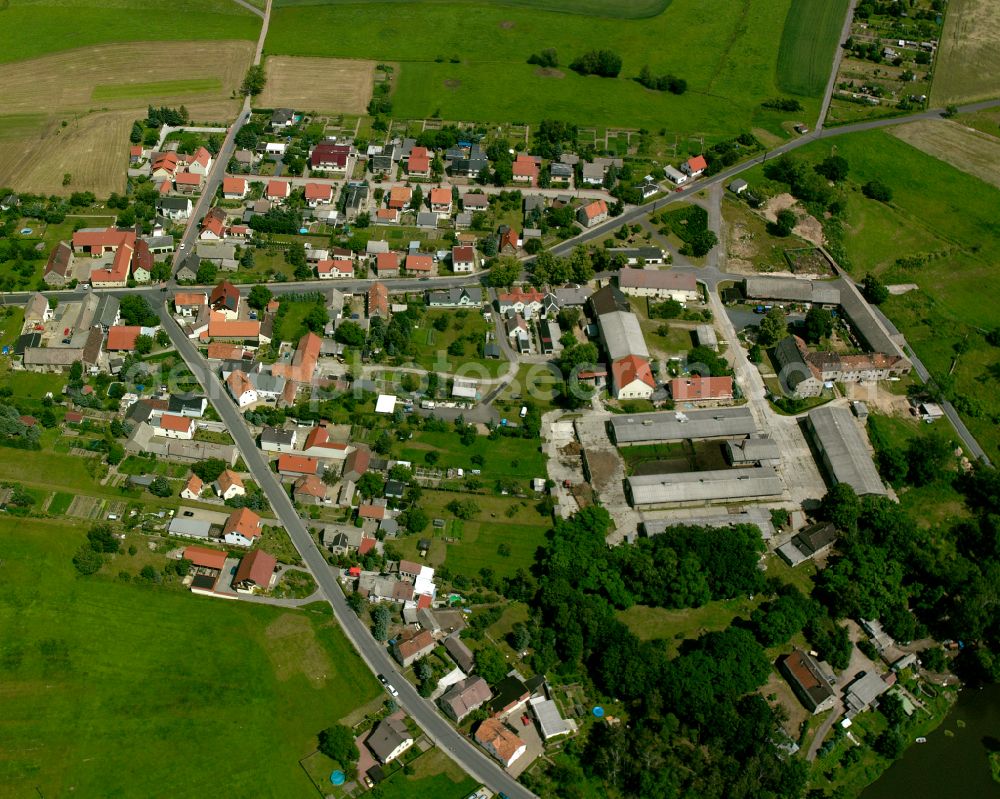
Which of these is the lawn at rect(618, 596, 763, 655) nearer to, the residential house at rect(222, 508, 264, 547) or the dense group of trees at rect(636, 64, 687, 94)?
the residential house at rect(222, 508, 264, 547)

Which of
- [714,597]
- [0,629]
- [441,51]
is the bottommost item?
[0,629]

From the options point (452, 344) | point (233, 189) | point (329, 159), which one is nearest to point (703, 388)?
point (452, 344)

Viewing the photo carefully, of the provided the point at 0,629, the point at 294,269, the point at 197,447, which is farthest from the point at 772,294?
the point at 0,629

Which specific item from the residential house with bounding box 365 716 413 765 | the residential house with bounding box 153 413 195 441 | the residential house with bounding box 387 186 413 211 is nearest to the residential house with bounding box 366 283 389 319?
the residential house with bounding box 387 186 413 211

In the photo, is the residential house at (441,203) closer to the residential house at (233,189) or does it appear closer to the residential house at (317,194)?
the residential house at (317,194)

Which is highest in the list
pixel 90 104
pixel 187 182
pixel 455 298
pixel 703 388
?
pixel 90 104

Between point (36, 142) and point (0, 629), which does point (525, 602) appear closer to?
point (0, 629)

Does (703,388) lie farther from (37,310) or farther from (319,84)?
(319,84)
